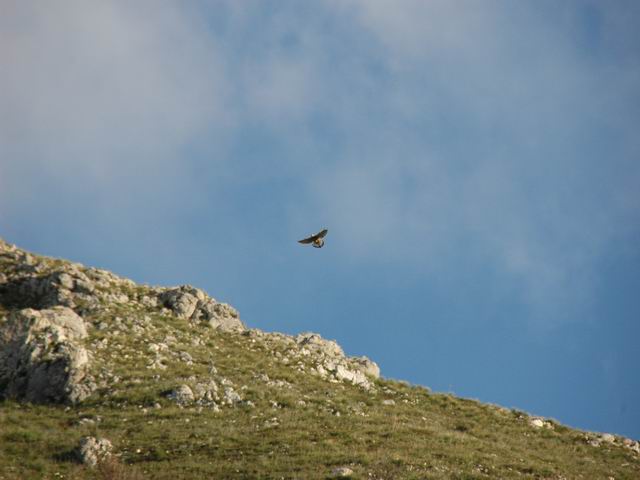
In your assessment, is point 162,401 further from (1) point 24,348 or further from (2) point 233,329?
(2) point 233,329

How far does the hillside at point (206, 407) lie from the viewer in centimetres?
2759

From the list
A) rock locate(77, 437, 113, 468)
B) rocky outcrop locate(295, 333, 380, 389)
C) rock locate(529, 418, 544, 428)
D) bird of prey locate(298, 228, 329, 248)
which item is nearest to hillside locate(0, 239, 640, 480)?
rock locate(77, 437, 113, 468)

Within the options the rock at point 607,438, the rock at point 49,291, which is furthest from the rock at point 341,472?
the rock at point 49,291

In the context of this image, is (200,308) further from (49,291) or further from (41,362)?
(41,362)

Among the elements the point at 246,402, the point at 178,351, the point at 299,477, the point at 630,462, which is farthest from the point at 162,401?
the point at 630,462

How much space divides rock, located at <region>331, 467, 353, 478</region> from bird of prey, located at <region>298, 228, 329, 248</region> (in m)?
8.71

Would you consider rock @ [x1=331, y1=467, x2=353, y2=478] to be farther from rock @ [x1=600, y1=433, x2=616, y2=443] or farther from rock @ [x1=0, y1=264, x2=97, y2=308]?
rock @ [x1=0, y1=264, x2=97, y2=308]

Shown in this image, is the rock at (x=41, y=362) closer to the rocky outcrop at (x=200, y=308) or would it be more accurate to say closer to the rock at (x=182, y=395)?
the rock at (x=182, y=395)

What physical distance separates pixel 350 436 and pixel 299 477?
6.76 metres

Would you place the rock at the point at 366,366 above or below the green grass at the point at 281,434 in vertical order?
above

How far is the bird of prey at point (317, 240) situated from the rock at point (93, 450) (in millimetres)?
11793

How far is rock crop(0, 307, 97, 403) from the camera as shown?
3606 cm

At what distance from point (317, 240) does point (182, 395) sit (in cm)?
1374

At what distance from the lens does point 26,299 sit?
1940 inches
